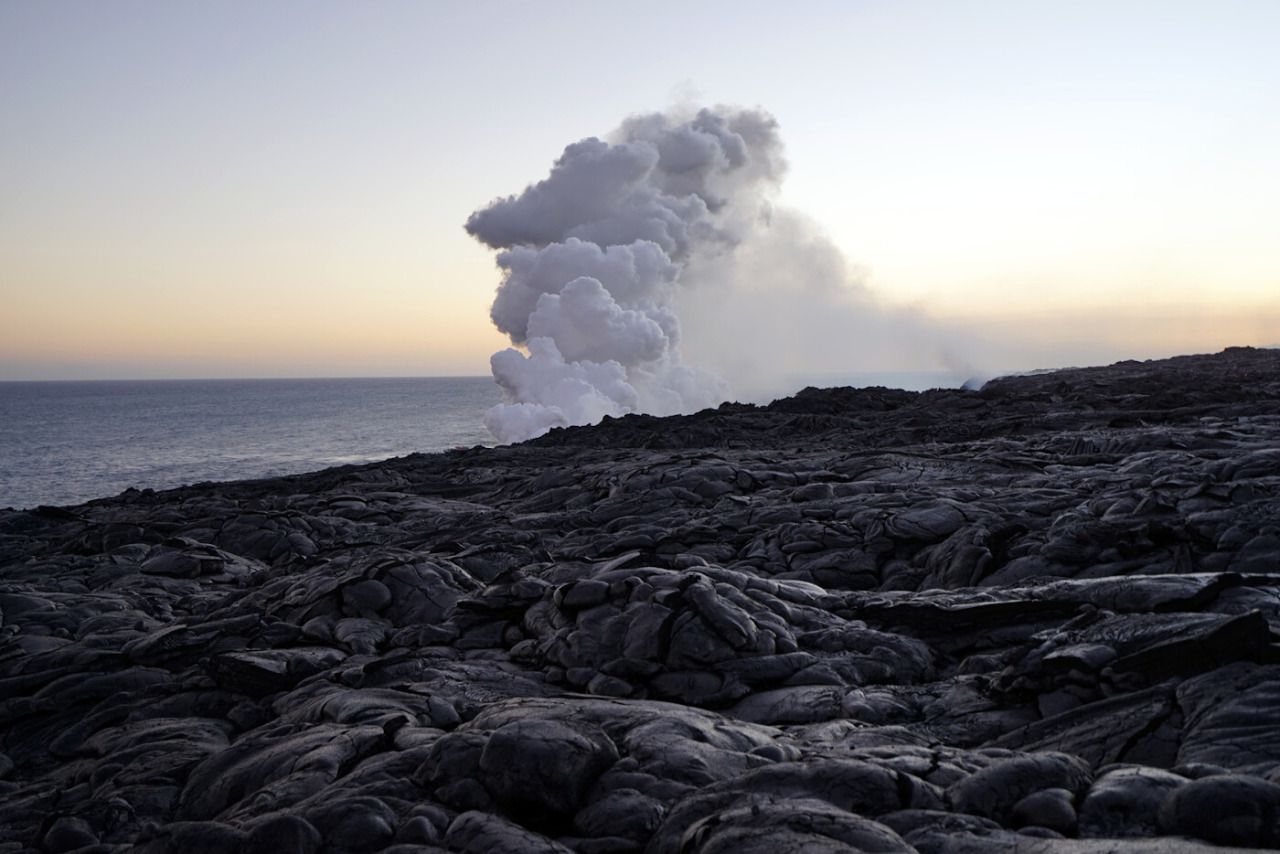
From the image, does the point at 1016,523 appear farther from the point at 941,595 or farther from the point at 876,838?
the point at 876,838

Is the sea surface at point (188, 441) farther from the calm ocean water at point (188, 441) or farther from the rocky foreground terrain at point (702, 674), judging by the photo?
the rocky foreground terrain at point (702, 674)

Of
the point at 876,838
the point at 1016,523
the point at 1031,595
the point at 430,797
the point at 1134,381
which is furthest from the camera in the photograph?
the point at 1134,381

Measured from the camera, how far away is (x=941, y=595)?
12.7 m

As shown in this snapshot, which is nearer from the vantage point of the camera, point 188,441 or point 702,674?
point 702,674

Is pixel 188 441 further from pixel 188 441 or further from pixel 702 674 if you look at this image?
pixel 702 674

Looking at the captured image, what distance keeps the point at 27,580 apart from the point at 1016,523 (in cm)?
2165

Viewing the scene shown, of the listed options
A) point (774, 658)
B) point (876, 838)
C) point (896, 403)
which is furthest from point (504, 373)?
point (876, 838)

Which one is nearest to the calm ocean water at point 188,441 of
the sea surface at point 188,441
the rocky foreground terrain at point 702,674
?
the sea surface at point 188,441

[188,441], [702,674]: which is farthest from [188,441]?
[702,674]

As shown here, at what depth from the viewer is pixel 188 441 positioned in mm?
105188

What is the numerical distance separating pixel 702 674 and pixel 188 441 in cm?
10843

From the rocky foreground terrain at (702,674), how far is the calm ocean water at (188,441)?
5208cm

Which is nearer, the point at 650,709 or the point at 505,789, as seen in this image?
the point at 505,789

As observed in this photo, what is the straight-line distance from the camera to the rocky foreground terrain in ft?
22.1
